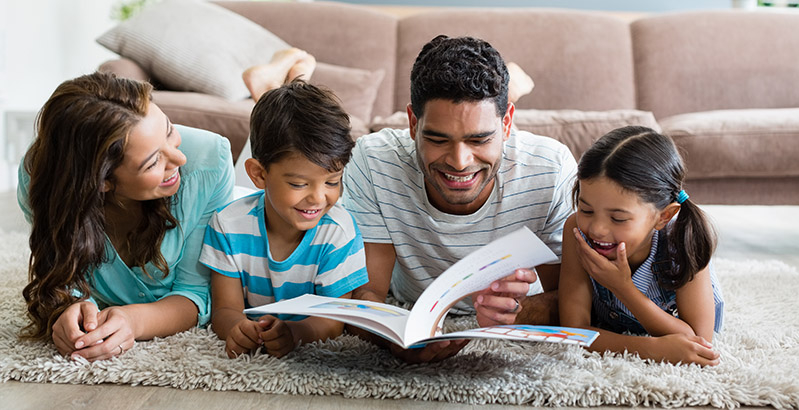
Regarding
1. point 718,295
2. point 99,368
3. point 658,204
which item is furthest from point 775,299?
point 99,368

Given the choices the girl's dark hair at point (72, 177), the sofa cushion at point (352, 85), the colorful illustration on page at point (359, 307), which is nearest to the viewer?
the colorful illustration on page at point (359, 307)

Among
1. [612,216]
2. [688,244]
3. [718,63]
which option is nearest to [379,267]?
[612,216]

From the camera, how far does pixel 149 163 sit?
130cm

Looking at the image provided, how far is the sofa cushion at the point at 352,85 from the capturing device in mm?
2797

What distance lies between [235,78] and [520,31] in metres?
1.20

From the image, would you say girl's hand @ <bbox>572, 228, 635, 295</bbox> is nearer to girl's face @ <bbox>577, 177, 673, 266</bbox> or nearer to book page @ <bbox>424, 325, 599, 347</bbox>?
girl's face @ <bbox>577, 177, 673, 266</bbox>

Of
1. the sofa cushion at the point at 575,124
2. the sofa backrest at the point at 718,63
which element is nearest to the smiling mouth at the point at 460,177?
the sofa cushion at the point at 575,124

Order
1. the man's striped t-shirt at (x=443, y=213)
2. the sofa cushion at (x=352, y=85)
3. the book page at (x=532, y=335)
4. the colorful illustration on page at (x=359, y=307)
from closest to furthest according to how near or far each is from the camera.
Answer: the book page at (x=532, y=335), the colorful illustration on page at (x=359, y=307), the man's striped t-shirt at (x=443, y=213), the sofa cushion at (x=352, y=85)

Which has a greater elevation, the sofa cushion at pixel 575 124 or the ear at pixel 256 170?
the ear at pixel 256 170

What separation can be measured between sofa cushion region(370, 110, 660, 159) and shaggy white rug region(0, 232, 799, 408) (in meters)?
1.07

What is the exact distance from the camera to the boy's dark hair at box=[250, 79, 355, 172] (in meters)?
1.30

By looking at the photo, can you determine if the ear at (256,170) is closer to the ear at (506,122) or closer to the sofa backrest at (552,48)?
the ear at (506,122)

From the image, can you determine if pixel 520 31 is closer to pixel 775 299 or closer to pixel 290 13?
pixel 290 13

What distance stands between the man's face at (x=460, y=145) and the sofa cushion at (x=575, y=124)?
3.23 ft
